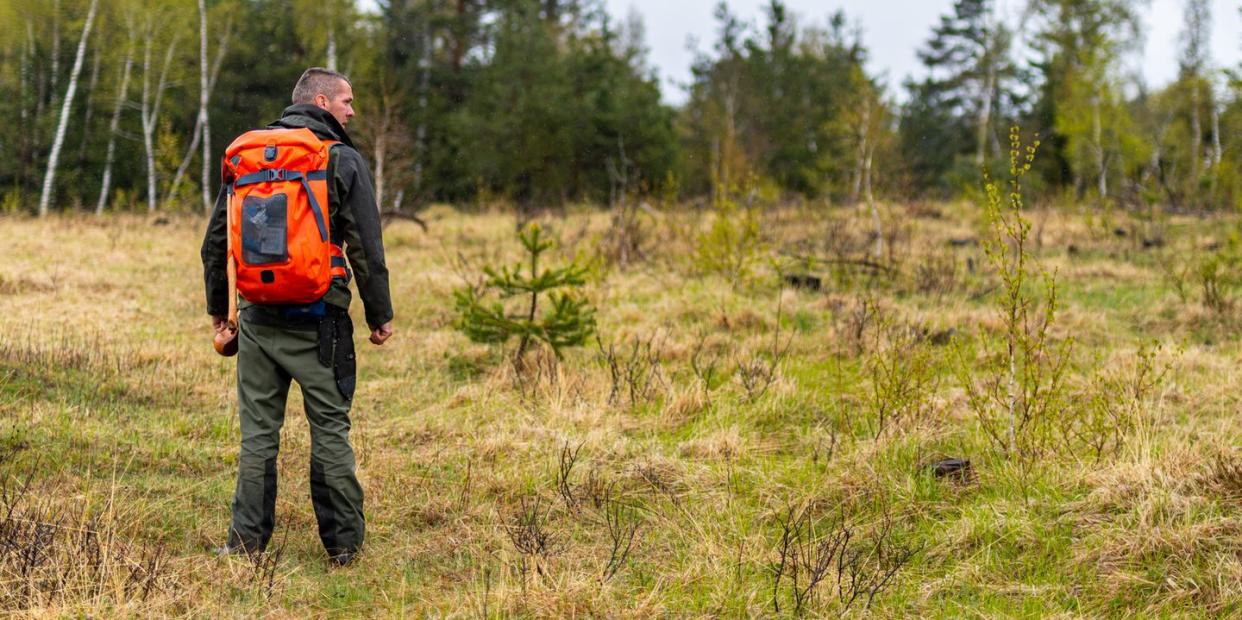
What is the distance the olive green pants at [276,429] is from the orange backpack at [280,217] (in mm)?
225

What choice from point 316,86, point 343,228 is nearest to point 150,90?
point 316,86

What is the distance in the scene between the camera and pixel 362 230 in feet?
11.2

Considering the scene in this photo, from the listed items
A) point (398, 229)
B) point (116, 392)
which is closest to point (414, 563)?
point (116, 392)

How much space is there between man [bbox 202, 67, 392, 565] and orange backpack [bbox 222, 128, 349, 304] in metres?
0.11

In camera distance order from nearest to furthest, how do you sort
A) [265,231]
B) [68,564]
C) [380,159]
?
[68,564], [265,231], [380,159]

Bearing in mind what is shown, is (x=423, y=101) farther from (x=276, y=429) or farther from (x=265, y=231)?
(x=265, y=231)

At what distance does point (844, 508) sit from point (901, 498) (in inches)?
10.6

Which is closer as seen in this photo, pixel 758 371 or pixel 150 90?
pixel 758 371

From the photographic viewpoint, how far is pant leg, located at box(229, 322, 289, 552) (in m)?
3.43

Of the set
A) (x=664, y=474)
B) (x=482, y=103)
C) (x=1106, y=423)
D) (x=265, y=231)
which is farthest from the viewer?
(x=482, y=103)

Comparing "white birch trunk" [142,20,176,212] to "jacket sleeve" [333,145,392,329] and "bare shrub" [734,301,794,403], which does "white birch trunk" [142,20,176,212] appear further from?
"jacket sleeve" [333,145,392,329]

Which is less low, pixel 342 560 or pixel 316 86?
pixel 316 86

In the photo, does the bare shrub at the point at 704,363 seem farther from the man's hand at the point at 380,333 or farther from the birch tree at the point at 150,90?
the birch tree at the point at 150,90

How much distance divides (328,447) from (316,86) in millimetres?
1383
